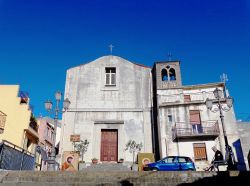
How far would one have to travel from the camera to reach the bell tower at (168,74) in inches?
1027

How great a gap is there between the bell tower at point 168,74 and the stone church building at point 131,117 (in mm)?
464

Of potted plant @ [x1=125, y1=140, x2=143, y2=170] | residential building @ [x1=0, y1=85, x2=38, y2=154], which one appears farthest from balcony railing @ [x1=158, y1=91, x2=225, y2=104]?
residential building @ [x1=0, y1=85, x2=38, y2=154]

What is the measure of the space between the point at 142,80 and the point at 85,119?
614cm

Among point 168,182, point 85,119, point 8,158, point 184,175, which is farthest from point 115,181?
point 85,119

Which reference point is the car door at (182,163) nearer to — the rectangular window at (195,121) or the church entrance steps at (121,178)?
the church entrance steps at (121,178)

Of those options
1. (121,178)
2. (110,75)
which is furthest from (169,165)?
(110,75)

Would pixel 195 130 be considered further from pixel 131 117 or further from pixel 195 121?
pixel 131 117

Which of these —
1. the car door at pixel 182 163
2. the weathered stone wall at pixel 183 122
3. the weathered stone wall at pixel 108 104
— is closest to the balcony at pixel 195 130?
the weathered stone wall at pixel 183 122

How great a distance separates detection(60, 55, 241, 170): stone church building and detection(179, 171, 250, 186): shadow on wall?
1140 cm

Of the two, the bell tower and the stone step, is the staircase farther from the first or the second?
the bell tower

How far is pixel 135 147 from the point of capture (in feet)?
69.5

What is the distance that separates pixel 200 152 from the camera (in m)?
22.5

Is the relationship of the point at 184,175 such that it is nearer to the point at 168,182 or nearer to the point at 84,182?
the point at 168,182

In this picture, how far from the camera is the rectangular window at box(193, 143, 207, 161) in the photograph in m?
22.2
